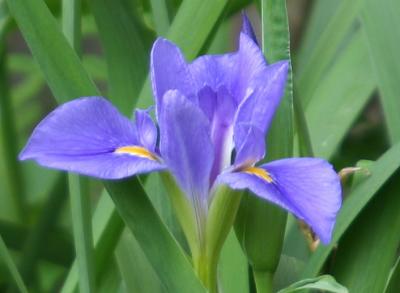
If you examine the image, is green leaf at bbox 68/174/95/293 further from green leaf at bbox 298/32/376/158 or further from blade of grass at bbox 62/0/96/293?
green leaf at bbox 298/32/376/158

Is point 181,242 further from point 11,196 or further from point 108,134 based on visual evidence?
point 11,196

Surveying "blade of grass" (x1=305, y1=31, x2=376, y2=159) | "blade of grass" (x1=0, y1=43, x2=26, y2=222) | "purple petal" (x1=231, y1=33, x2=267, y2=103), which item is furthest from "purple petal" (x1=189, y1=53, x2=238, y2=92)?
"blade of grass" (x1=0, y1=43, x2=26, y2=222)

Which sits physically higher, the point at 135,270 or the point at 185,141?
the point at 185,141

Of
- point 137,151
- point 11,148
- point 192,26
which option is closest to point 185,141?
point 137,151

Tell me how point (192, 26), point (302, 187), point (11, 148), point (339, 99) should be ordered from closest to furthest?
point (302, 187), point (192, 26), point (339, 99), point (11, 148)

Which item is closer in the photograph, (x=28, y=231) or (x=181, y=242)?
(x=181, y=242)

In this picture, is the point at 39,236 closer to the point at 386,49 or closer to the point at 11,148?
the point at 11,148

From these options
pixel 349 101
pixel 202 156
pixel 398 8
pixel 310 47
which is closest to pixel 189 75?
pixel 202 156
